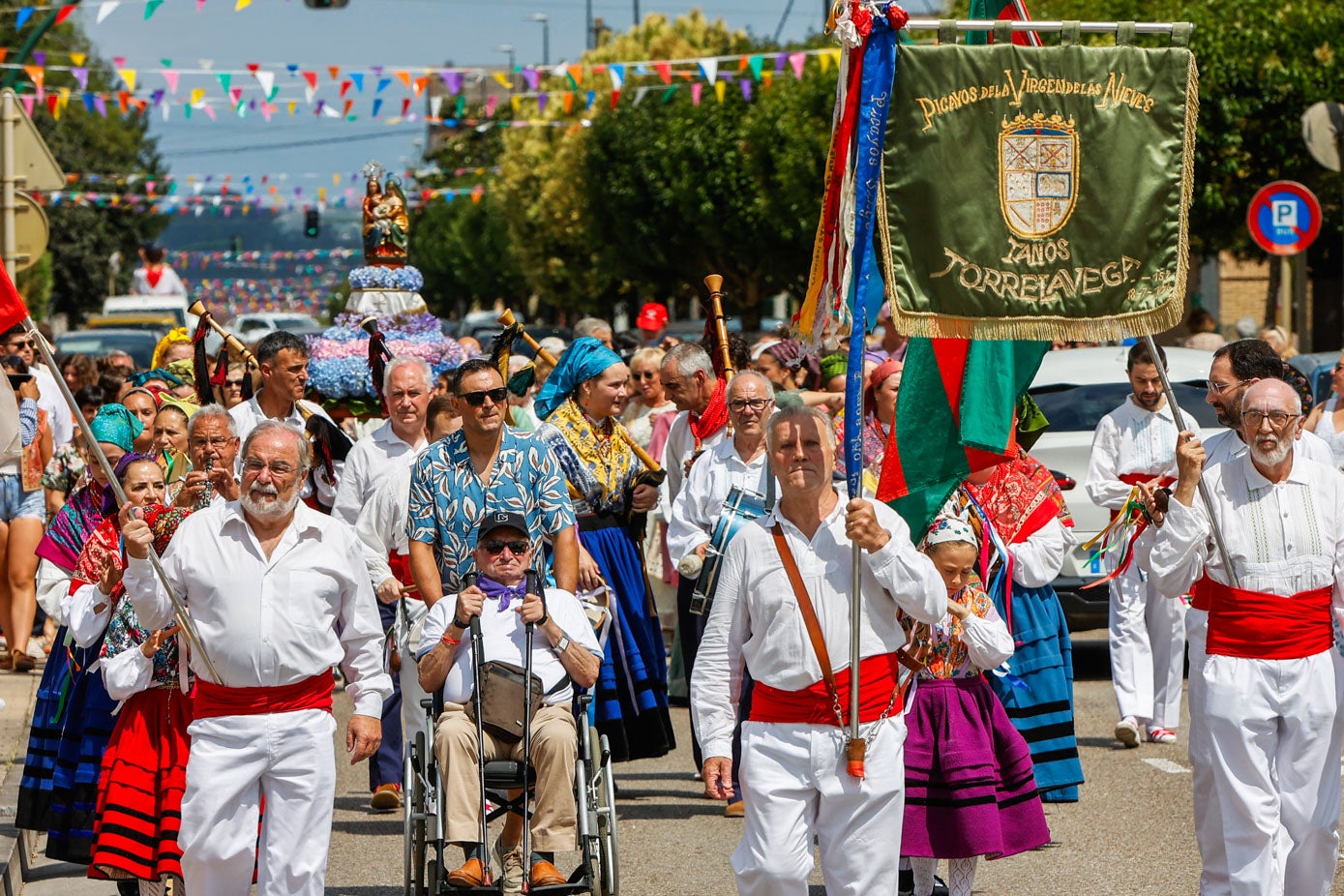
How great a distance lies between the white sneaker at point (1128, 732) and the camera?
1068 cm

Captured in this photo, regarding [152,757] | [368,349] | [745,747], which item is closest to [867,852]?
[745,747]

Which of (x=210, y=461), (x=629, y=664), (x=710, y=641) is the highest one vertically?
(x=210, y=461)

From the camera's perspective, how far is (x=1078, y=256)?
19.8 feet

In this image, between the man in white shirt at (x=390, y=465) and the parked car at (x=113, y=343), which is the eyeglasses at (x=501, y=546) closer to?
the man in white shirt at (x=390, y=465)

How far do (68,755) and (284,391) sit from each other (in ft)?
9.39

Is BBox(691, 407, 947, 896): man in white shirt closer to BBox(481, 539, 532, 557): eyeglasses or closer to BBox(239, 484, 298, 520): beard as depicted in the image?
BBox(239, 484, 298, 520): beard

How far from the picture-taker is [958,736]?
700 centimetres

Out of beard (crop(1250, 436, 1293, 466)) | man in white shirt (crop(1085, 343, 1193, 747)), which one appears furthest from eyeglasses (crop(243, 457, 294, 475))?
Answer: man in white shirt (crop(1085, 343, 1193, 747))

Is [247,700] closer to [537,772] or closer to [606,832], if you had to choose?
[537,772]

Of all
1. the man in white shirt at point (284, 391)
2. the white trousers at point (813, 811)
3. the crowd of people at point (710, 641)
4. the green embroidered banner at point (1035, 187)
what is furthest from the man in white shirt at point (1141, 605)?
the white trousers at point (813, 811)

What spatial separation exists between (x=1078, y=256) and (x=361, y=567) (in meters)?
2.39

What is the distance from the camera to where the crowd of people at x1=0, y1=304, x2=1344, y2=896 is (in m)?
5.75

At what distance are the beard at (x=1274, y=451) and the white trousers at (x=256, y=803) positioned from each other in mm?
3022

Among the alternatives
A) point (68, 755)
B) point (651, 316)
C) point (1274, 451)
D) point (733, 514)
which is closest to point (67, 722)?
point (68, 755)
